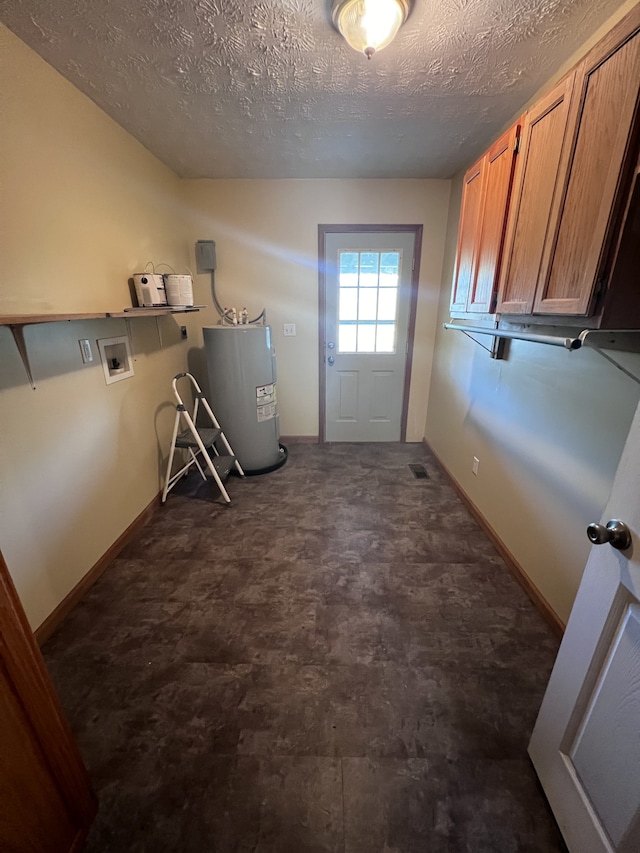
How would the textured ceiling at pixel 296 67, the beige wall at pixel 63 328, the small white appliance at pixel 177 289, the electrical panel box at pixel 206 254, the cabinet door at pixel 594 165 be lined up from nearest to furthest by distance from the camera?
the cabinet door at pixel 594 165 → the textured ceiling at pixel 296 67 → the beige wall at pixel 63 328 → the small white appliance at pixel 177 289 → the electrical panel box at pixel 206 254

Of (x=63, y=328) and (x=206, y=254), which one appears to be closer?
(x=63, y=328)

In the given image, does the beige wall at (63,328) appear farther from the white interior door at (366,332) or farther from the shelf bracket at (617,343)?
the shelf bracket at (617,343)

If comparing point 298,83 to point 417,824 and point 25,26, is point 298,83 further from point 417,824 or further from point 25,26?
point 417,824

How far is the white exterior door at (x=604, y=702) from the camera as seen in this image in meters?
0.72

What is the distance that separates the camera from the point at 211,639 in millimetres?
1510

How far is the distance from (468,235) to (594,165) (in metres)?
0.94

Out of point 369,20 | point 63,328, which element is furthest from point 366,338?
point 63,328

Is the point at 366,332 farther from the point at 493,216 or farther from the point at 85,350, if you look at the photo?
the point at 85,350

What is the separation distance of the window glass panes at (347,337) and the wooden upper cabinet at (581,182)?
2017 millimetres

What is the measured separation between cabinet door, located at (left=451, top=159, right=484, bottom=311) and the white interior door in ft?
3.95

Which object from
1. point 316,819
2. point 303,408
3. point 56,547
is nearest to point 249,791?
point 316,819

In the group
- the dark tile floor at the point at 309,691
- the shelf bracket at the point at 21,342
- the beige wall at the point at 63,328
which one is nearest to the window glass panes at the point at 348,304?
the beige wall at the point at 63,328

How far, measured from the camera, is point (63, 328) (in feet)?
5.32

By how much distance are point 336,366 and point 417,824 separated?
3.00 m
